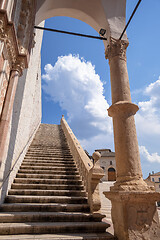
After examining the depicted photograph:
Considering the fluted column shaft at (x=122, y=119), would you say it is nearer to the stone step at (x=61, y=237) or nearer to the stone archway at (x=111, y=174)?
the stone step at (x=61, y=237)

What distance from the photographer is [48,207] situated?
144 inches

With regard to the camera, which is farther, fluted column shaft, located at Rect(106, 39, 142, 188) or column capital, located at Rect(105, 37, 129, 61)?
column capital, located at Rect(105, 37, 129, 61)

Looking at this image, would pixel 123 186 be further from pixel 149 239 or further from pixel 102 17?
pixel 102 17

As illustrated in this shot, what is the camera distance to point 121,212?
2.62 meters

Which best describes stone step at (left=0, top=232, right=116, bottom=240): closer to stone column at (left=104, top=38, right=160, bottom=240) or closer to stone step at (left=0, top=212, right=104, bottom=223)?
stone column at (left=104, top=38, right=160, bottom=240)

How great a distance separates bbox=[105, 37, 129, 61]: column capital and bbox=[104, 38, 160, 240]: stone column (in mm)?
50

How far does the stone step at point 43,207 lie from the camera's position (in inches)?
141

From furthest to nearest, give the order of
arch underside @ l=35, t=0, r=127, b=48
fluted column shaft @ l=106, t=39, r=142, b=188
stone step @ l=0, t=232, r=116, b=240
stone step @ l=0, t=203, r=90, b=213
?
1. arch underside @ l=35, t=0, r=127, b=48
2. stone step @ l=0, t=203, r=90, b=213
3. fluted column shaft @ l=106, t=39, r=142, b=188
4. stone step @ l=0, t=232, r=116, b=240

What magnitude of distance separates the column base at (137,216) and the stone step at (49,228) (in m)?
0.56

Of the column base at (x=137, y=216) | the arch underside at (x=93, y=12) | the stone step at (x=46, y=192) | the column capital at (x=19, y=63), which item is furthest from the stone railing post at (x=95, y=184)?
the arch underside at (x=93, y=12)

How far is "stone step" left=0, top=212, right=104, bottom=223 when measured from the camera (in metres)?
3.17

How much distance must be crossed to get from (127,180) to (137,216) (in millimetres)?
590

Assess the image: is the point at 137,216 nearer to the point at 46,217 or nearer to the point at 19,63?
the point at 46,217

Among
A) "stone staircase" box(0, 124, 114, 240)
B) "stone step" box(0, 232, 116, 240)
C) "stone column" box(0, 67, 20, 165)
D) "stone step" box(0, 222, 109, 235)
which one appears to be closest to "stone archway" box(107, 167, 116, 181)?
"stone staircase" box(0, 124, 114, 240)
